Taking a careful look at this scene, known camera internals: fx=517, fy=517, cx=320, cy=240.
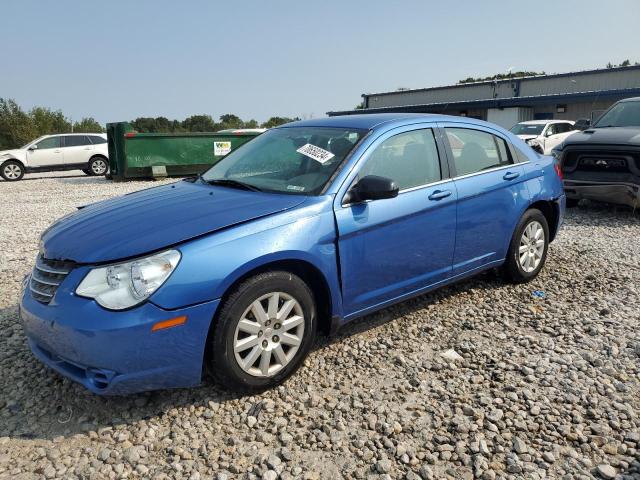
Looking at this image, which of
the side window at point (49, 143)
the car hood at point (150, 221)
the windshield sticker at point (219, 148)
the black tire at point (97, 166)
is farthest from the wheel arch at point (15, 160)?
the car hood at point (150, 221)

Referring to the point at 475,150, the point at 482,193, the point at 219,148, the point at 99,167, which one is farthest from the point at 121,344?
the point at 99,167

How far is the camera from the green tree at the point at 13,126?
117 feet

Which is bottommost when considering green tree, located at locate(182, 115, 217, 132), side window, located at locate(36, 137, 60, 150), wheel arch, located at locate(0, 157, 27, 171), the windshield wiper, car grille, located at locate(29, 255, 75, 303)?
car grille, located at locate(29, 255, 75, 303)

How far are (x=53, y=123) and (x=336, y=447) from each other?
1708 inches

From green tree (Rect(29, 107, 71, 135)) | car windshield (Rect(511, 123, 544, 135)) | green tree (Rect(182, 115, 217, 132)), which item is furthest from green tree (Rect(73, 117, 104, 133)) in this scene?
car windshield (Rect(511, 123, 544, 135))

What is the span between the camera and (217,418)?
291cm

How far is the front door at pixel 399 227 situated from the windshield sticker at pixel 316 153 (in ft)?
0.86

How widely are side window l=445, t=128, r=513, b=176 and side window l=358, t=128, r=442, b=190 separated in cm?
24

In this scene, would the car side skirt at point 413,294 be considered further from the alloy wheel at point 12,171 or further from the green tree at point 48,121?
the green tree at point 48,121

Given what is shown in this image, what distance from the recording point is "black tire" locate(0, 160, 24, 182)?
59.6ft

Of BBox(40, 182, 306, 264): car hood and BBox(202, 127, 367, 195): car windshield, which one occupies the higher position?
BBox(202, 127, 367, 195): car windshield

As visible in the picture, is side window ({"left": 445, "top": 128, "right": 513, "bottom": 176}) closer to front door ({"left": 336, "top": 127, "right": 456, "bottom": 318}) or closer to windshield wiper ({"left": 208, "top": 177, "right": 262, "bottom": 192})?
front door ({"left": 336, "top": 127, "right": 456, "bottom": 318})

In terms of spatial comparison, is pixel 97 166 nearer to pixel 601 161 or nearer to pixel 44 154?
pixel 44 154

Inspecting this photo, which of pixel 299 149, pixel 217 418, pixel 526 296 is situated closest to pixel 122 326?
pixel 217 418
